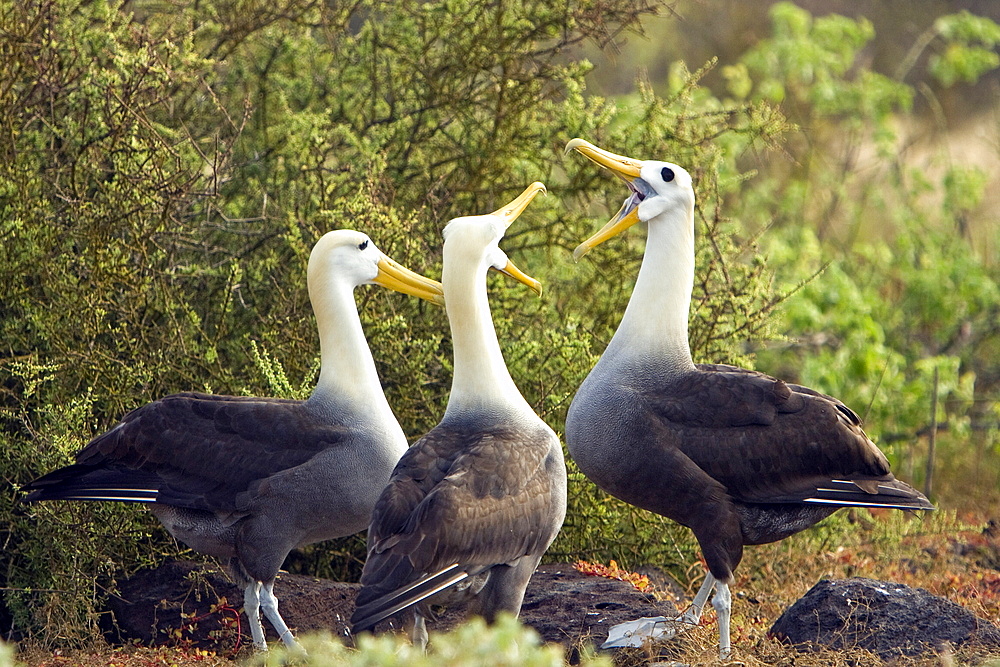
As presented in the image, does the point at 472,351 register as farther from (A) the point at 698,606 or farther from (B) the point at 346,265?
(A) the point at 698,606

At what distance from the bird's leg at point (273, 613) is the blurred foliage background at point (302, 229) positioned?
99 centimetres

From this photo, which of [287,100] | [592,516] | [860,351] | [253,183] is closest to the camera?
[592,516]

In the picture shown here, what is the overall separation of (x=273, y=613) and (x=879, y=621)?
2.49 m

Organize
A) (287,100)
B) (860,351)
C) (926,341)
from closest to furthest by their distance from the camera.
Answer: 1. (287,100)
2. (860,351)
3. (926,341)

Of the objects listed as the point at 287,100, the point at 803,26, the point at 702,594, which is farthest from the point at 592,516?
the point at 803,26

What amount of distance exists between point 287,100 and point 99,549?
307 cm

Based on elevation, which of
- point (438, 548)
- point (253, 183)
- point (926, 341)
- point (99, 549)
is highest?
point (253, 183)

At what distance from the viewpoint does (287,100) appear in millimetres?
7527

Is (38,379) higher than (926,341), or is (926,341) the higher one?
(38,379)

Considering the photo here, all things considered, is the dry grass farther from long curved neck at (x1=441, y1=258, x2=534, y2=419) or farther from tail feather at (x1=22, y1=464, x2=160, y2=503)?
long curved neck at (x1=441, y1=258, x2=534, y2=419)

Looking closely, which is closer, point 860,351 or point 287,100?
point 287,100

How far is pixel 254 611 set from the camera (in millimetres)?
5188

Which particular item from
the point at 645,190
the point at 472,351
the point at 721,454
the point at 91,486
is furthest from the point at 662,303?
the point at 91,486

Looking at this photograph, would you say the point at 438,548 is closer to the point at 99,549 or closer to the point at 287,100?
the point at 99,549
